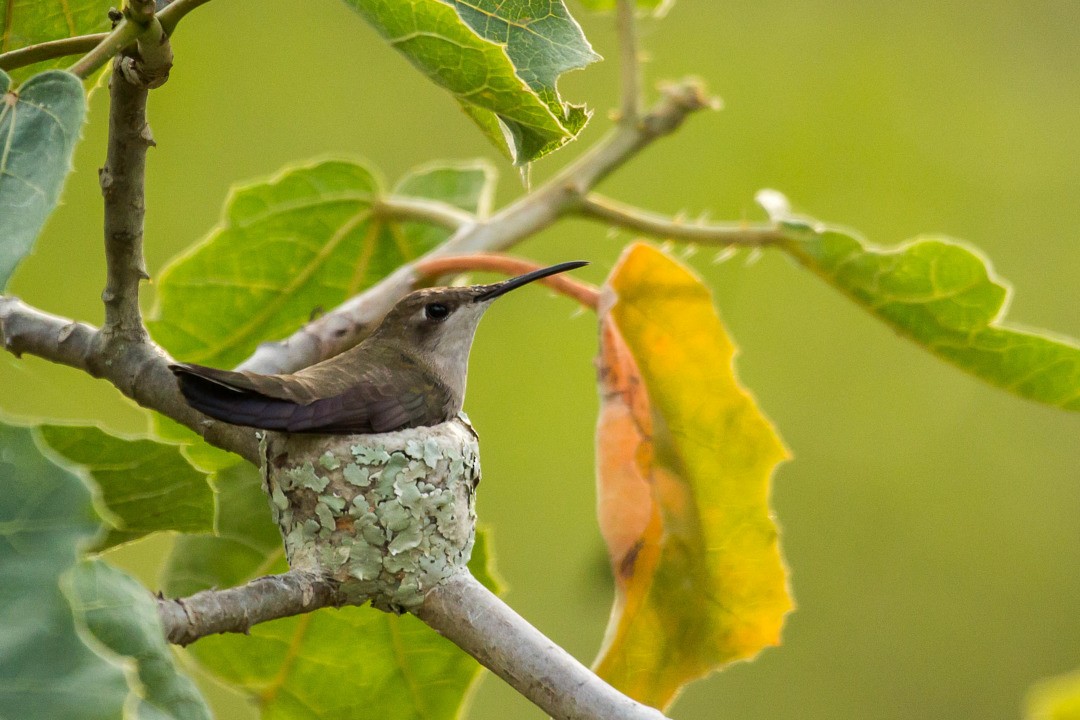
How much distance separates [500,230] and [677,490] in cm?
64

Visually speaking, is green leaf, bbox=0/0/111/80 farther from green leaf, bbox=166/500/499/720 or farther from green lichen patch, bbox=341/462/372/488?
green leaf, bbox=166/500/499/720

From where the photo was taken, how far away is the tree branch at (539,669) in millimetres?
1308

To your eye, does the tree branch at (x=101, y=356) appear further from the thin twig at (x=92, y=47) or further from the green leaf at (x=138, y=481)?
the thin twig at (x=92, y=47)

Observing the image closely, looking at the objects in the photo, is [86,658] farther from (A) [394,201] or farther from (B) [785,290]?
(B) [785,290]

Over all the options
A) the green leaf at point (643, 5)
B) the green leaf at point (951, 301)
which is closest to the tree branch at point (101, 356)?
the green leaf at point (951, 301)

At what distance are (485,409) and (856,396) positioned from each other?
7.96 ft

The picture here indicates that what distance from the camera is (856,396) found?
7492mm

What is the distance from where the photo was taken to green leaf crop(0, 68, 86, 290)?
3.48 ft

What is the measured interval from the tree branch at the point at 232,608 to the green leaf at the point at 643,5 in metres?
1.67

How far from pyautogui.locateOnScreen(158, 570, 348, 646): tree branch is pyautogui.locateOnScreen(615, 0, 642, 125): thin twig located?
4.78 feet

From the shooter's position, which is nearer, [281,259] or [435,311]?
[435,311]

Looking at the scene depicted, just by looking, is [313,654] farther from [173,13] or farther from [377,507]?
[173,13]

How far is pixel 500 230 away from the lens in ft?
7.60

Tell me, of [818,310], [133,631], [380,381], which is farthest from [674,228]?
[818,310]
